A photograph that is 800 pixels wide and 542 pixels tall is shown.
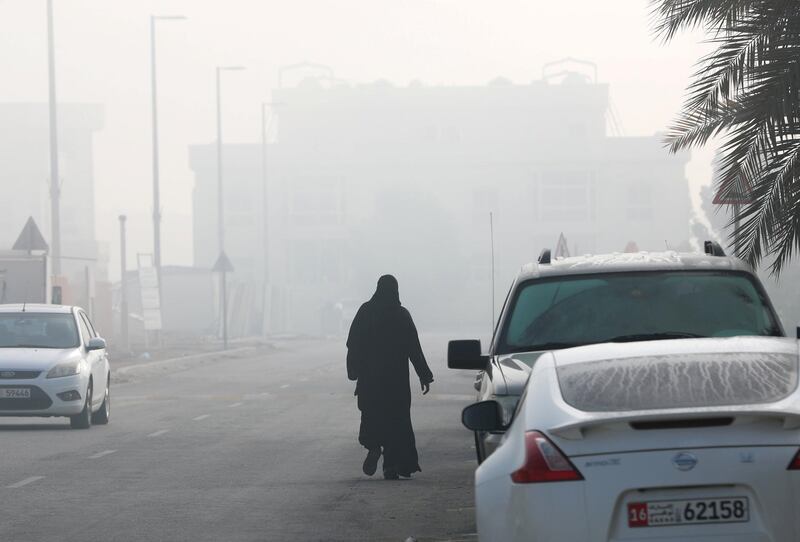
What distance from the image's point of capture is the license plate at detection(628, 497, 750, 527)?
625 centimetres

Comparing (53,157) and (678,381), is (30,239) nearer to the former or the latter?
(53,157)

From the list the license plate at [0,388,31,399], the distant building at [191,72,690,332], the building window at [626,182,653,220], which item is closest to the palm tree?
the license plate at [0,388,31,399]

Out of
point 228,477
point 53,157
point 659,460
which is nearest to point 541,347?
point 659,460

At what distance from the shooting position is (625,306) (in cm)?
996

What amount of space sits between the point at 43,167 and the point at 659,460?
131 metres

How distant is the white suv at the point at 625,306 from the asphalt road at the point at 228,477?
169cm

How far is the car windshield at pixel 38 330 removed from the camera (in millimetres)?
23219

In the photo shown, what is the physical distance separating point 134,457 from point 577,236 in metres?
103

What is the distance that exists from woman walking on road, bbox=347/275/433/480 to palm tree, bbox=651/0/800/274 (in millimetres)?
3720

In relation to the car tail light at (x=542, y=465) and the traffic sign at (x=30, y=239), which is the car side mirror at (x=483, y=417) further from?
the traffic sign at (x=30, y=239)

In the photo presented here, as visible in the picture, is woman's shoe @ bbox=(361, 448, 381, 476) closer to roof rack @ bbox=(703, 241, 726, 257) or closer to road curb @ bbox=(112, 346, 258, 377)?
roof rack @ bbox=(703, 241, 726, 257)

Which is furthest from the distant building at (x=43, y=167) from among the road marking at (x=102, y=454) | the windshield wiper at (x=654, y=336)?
the windshield wiper at (x=654, y=336)

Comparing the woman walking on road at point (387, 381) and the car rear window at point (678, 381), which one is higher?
the car rear window at point (678, 381)

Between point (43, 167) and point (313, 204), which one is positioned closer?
point (313, 204)
